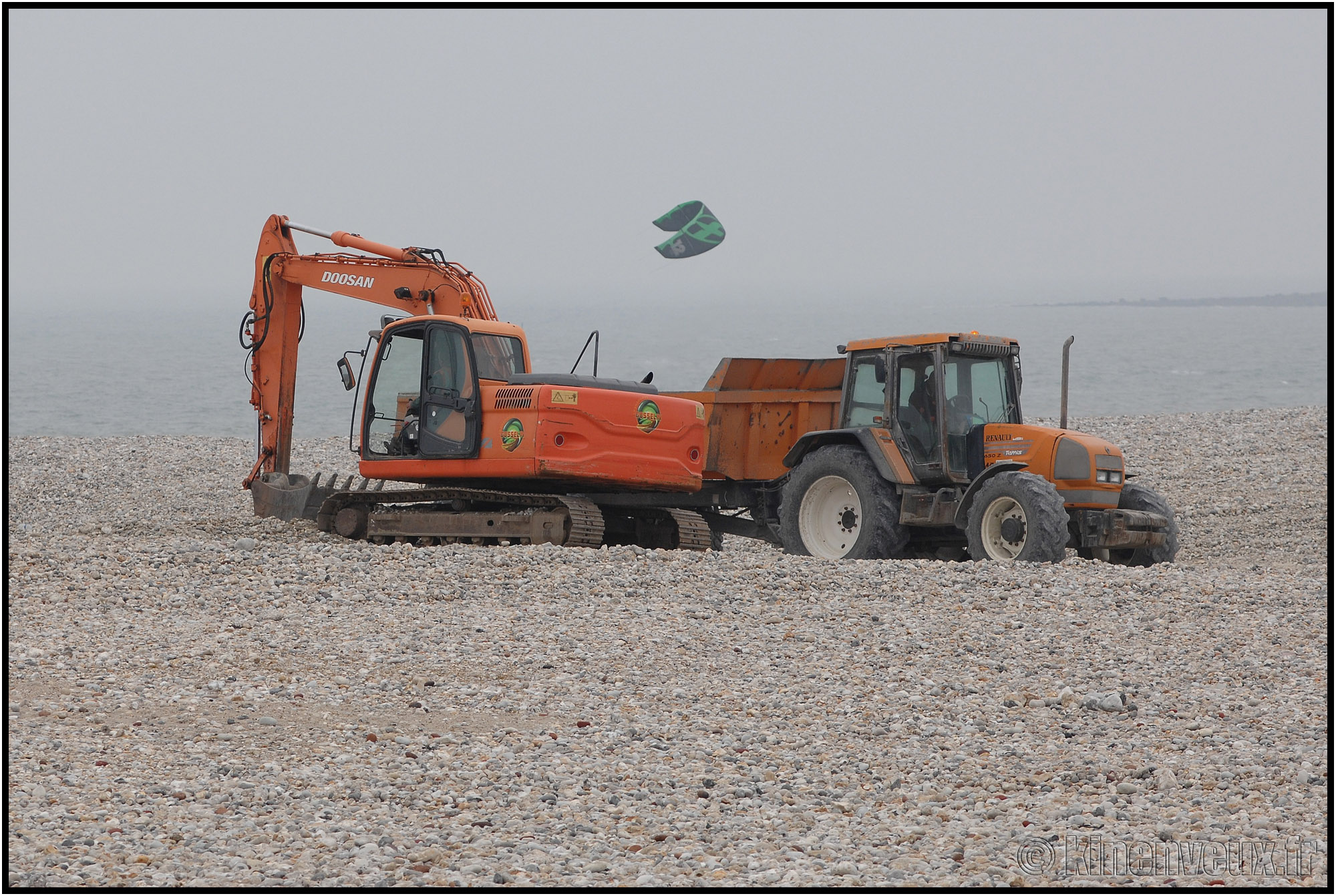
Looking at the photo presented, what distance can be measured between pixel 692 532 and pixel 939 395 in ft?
9.33

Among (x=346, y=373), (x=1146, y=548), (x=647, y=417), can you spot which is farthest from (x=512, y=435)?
(x=1146, y=548)

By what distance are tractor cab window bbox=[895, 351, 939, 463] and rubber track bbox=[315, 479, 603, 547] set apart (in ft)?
9.90

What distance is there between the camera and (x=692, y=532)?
13188 mm

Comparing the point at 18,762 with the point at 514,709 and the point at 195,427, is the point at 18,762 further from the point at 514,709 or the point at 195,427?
the point at 195,427

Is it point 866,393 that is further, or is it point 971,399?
point 866,393

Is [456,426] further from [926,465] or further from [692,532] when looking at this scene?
[926,465]

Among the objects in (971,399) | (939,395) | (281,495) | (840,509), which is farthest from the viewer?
(281,495)

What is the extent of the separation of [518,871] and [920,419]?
824 cm

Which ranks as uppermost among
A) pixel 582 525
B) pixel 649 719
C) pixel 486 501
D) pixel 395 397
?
pixel 395 397

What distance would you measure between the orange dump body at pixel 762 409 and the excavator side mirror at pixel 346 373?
3300 millimetres

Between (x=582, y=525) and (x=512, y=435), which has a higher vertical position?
(x=512, y=435)

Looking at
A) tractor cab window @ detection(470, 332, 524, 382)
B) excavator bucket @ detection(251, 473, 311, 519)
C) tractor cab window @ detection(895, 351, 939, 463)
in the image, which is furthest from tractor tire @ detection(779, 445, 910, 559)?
excavator bucket @ detection(251, 473, 311, 519)

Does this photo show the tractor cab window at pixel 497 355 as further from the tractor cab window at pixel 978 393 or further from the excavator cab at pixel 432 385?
the tractor cab window at pixel 978 393

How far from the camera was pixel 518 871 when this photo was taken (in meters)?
4.82
